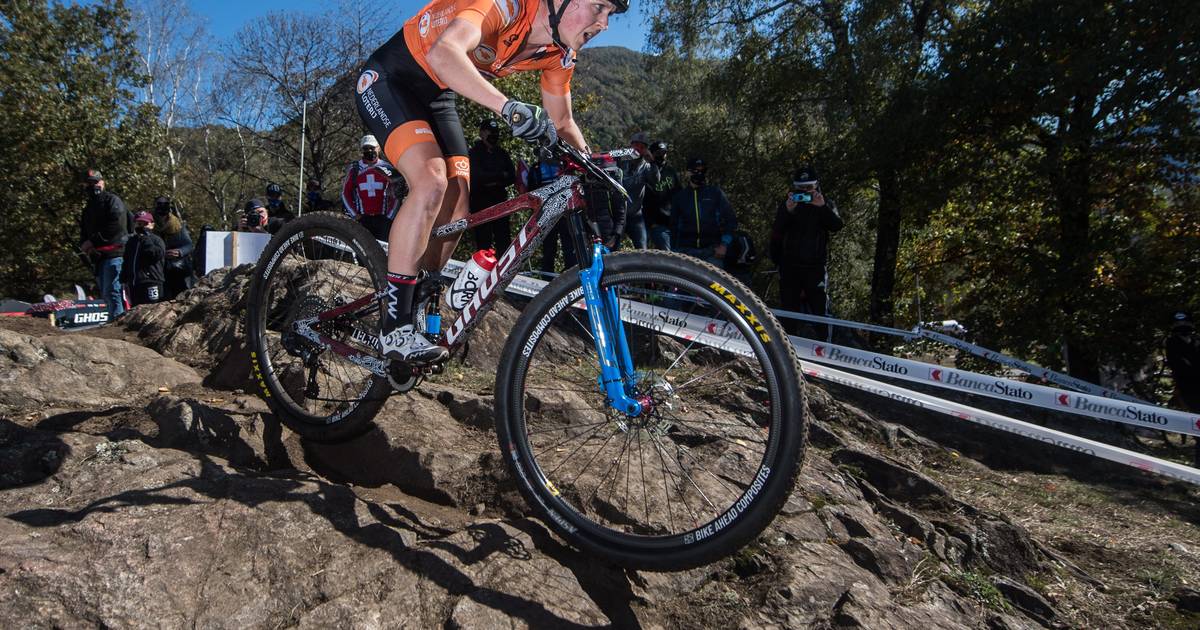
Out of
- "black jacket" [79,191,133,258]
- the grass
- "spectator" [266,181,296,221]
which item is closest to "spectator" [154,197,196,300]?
"black jacket" [79,191,133,258]

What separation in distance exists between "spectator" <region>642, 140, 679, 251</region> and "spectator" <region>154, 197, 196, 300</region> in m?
7.43

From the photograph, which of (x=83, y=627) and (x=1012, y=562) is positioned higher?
(x=83, y=627)

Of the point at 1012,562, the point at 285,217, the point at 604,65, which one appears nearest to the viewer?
the point at 1012,562

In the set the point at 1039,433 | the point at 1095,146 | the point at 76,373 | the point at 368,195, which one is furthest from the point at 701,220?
the point at 1095,146

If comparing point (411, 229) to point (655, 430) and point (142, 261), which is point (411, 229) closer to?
point (655, 430)

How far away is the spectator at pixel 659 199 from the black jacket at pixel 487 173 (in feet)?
5.98

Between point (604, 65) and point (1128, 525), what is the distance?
191 metres

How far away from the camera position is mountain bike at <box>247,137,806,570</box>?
2.34 metres

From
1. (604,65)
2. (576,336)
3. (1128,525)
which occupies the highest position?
(604,65)

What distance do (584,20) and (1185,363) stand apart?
1013 centimetres

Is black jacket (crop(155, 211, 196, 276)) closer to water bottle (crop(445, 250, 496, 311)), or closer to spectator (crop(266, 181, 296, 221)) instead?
spectator (crop(266, 181, 296, 221))

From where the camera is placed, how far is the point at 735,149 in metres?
17.1

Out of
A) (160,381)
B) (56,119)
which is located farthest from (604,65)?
(160,381)

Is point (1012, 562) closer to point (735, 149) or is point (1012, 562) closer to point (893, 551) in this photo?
point (893, 551)
